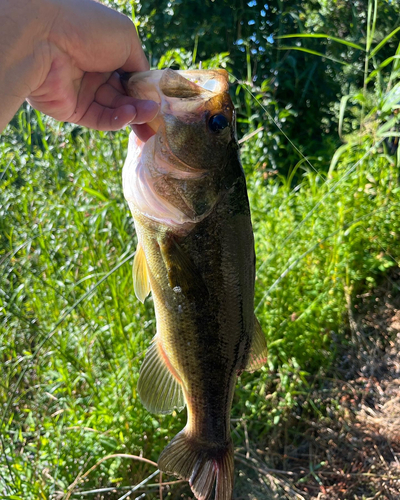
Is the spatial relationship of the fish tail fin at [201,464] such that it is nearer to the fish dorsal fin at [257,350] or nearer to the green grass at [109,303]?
the fish dorsal fin at [257,350]

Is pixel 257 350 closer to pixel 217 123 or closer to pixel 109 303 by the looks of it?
pixel 217 123

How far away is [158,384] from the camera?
1657 millimetres

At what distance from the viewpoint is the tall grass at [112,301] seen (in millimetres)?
2322

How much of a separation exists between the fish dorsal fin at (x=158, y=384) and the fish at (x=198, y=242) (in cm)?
9

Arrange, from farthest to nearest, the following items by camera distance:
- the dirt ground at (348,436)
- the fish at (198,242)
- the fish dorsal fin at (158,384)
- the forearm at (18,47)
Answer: the dirt ground at (348,436)
the fish dorsal fin at (158,384)
the fish at (198,242)
the forearm at (18,47)

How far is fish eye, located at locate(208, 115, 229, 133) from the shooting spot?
4.50 ft

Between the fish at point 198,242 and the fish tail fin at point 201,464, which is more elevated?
the fish at point 198,242

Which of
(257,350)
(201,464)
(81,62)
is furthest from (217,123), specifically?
(201,464)

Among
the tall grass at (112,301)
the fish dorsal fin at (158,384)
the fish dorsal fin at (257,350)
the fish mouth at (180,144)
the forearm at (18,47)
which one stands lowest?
the tall grass at (112,301)

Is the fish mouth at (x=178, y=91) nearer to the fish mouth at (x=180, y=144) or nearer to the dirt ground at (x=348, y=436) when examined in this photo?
the fish mouth at (x=180, y=144)

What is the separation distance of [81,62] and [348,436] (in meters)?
2.63

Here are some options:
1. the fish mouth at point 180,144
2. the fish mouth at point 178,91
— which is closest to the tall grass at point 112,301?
the fish mouth at point 180,144

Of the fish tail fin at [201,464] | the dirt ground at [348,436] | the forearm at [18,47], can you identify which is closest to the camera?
the forearm at [18,47]

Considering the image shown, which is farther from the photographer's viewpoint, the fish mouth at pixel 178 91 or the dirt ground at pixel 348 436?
the dirt ground at pixel 348 436
